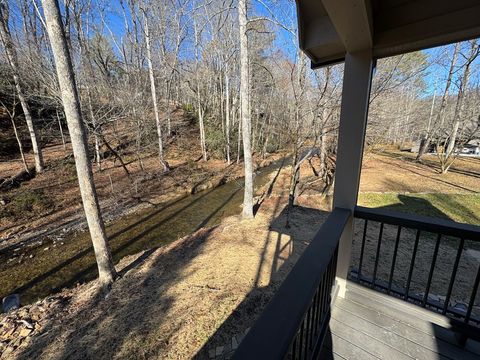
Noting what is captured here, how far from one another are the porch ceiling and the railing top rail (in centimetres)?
129

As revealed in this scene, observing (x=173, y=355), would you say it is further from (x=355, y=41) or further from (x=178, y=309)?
(x=355, y=41)

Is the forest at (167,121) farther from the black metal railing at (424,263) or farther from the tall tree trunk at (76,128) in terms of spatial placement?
the black metal railing at (424,263)

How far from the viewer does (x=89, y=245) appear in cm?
551

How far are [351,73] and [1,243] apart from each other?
8.05m

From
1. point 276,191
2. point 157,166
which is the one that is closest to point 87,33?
point 157,166

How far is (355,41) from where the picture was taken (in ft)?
5.36

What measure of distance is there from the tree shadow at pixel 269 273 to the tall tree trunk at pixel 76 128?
250cm

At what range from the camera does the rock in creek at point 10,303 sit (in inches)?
143

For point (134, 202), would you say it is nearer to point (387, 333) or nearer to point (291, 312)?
point (387, 333)

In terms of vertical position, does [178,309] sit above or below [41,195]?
below

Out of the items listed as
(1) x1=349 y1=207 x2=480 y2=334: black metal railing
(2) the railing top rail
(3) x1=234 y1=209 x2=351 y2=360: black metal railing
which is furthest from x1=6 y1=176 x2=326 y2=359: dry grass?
(2) the railing top rail

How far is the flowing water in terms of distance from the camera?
171 inches

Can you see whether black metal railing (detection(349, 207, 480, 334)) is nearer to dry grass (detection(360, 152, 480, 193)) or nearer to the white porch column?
the white porch column

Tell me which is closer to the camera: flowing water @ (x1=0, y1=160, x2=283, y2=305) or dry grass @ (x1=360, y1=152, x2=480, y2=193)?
flowing water @ (x1=0, y1=160, x2=283, y2=305)
